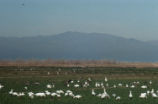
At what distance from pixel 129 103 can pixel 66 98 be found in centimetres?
425

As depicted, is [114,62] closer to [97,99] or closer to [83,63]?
[83,63]

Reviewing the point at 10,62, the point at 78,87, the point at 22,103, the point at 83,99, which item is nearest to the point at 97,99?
the point at 83,99

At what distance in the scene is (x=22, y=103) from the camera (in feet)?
81.5

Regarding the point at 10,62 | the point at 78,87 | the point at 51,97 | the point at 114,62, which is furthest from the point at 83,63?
the point at 51,97

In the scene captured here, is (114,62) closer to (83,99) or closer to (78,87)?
(78,87)

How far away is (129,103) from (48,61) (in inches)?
2412

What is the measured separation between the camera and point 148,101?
26422mm

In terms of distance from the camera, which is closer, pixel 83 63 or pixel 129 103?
pixel 129 103

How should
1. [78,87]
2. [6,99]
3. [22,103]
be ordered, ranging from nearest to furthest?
[22,103]
[6,99]
[78,87]

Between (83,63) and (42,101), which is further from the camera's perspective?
(83,63)

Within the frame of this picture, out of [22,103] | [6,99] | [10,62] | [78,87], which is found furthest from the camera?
[10,62]

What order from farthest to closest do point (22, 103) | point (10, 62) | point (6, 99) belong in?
point (10, 62), point (6, 99), point (22, 103)

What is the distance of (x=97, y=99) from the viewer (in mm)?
26938

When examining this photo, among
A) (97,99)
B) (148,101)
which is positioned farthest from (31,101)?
(148,101)
